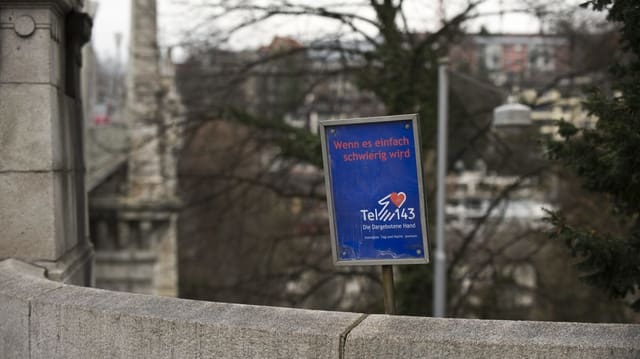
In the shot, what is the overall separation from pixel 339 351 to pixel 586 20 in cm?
1682

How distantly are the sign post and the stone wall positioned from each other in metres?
0.42

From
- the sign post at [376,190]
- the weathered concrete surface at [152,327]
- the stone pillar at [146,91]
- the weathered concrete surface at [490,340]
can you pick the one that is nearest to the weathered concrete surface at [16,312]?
the weathered concrete surface at [152,327]

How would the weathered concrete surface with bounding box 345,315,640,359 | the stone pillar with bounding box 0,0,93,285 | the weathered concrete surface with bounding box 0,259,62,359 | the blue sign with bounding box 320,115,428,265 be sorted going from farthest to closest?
the stone pillar with bounding box 0,0,93,285 < the weathered concrete surface with bounding box 0,259,62,359 < the blue sign with bounding box 320,115,428,265 < the weathered concrete surface with bounding box 345,315,640,359

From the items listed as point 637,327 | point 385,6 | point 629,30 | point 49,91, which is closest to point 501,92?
point 385,6

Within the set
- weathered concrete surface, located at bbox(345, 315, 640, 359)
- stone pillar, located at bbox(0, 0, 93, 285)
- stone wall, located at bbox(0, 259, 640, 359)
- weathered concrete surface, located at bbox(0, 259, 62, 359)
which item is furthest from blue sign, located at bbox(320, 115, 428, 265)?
stone pillar, located at bbox(0, 0, 93, 285)

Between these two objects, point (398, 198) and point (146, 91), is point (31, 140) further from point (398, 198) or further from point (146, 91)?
point (146, 91)

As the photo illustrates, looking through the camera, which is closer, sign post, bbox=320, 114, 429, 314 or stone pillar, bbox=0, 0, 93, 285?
sign post, bbox=320, 114, 429, 314

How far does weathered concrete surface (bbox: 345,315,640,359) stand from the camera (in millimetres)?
3312

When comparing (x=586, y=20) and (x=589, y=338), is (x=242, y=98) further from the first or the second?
(x=589, y=338)

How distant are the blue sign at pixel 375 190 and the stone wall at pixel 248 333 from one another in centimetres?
43

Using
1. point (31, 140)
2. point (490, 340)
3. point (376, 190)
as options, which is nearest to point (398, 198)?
point (376, 190)

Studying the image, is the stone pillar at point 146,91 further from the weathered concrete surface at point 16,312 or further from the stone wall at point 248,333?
the stone wall at point 248,333

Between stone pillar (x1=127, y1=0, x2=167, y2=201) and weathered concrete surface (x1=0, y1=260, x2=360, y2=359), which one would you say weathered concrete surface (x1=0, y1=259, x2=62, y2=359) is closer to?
weathered concrete surface (x1=0, y1=260, x2=360, y2=359)

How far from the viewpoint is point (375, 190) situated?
4125mm
